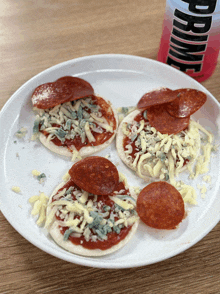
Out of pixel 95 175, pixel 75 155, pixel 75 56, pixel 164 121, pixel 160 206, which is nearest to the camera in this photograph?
pixel 160 206

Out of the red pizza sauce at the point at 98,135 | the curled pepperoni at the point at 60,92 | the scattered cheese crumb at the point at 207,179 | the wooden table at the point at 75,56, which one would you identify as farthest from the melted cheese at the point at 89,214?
the curled pepperoni at the point at 60,92

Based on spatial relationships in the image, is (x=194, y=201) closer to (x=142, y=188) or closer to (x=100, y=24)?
(x=142, y=188)

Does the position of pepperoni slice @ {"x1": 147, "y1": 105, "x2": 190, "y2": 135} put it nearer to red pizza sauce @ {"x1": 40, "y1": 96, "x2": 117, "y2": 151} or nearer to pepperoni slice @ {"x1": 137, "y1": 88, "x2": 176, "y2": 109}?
pepperoni slice @ {"x1": 137, "y1": 88, "x2": 176, "y2": 109}

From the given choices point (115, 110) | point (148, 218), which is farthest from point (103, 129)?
point (148, 218)

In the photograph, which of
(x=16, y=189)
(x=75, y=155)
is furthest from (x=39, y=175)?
(x=75, y=155)

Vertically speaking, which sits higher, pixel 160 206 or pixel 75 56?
pixel 75 56

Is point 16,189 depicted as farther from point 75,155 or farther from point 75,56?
point 75,56
